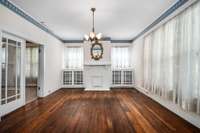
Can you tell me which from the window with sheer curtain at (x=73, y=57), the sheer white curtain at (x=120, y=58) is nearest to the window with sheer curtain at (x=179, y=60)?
the sheer white curtain at (x=120, y=58)

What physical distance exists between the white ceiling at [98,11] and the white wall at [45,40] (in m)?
0.36

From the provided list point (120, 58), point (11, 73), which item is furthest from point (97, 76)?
point (11, 73)

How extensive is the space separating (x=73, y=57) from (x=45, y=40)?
2927 mm

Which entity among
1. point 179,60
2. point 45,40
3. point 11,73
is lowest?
point 11,73

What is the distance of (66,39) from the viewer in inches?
344

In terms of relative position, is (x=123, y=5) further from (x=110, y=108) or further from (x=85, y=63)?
(x=85, y=63)

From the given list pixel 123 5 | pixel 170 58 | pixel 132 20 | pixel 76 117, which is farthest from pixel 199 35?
pixel 76 117

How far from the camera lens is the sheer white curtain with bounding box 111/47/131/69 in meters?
8.91

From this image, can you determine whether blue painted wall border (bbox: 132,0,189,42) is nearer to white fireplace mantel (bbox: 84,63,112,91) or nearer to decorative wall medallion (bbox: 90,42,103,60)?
decorative wall medallion (bbox: 90,42,103,60)

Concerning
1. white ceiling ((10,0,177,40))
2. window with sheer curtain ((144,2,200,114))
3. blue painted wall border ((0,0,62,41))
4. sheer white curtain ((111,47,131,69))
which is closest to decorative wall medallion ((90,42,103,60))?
sheer white curtain ((111,47,131,69))

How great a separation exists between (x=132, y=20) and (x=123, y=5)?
1383 millimetres

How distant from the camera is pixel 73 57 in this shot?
9.01 meters

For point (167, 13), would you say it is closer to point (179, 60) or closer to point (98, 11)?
point (179, 60)

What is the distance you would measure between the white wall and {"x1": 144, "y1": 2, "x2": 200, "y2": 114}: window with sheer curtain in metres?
4.09
